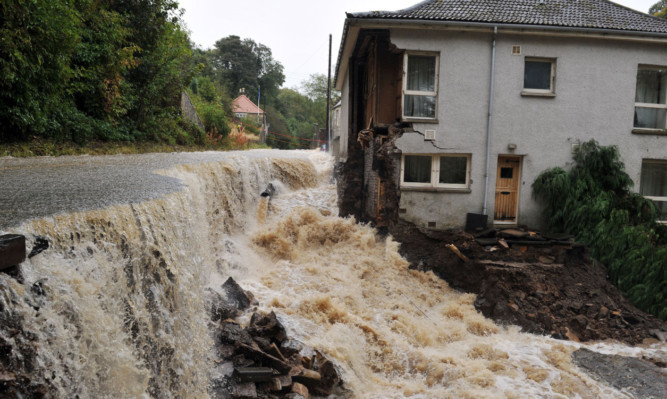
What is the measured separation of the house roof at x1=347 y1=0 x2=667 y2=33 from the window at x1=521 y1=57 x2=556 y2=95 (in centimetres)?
94

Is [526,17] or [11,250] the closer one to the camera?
[11,250]

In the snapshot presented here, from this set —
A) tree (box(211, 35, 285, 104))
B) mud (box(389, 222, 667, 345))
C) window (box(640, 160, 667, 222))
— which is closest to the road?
mud (box(389, 222, 667, 345))

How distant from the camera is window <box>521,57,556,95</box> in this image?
10367 mm

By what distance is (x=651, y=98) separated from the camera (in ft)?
35.4

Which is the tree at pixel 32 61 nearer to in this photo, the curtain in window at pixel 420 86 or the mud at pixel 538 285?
the curtain in window at pixel 420 86

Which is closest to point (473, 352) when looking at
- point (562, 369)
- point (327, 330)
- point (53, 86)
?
point (562, 369)

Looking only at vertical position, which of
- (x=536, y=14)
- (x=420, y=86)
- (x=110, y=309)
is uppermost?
(x=536, y=14)

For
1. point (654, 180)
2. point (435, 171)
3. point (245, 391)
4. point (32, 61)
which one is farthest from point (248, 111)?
point (245, 391)

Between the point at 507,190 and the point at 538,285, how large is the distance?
2.82 meters

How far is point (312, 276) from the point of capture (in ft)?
28.3

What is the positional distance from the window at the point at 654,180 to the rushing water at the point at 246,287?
511 centimetres

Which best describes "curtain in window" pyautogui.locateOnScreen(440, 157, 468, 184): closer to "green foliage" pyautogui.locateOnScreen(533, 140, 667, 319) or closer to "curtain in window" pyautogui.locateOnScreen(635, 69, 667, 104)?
"green foliage" pyautogui.locateOnScreen(533, 140, 667, 319)

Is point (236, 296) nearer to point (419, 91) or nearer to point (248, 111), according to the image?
point (419, 91)

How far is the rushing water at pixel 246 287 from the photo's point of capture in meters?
3.44
